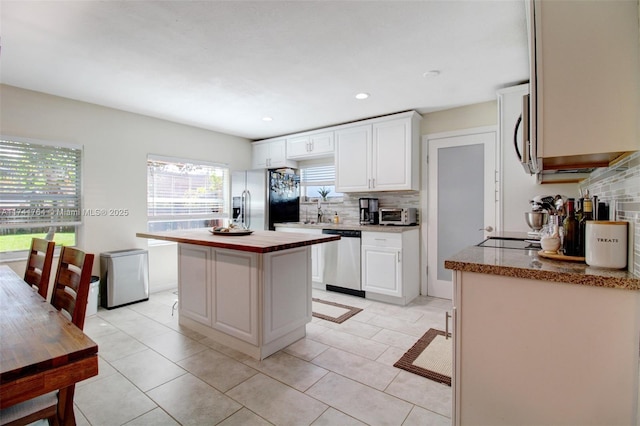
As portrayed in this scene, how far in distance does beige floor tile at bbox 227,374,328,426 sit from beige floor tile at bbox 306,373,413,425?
93mm

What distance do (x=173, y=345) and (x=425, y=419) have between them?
6.78 ft

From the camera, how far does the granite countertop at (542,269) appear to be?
1.15m

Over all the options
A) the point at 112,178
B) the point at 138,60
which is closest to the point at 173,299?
the point at 112,178

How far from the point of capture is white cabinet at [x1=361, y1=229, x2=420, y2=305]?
3.69 m

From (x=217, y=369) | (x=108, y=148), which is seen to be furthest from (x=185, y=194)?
(x=217, y=369)

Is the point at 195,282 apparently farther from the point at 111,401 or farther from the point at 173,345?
the point at 111,401

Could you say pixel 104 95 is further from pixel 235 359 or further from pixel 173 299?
pixel 235 359

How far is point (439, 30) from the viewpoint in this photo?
85.1 inches

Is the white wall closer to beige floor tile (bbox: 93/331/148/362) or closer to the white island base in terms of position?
beige floor tile (bbox: 93/331/148/362)

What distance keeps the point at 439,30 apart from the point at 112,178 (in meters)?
3.89

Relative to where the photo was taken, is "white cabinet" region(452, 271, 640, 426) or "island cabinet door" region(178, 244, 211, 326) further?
"island cabinet door" region(178, 244, 211, 326)

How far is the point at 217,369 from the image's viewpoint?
2.27 meters

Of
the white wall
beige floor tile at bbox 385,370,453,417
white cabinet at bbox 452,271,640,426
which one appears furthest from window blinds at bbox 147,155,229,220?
white cabinet at bbox 452,271,640,426

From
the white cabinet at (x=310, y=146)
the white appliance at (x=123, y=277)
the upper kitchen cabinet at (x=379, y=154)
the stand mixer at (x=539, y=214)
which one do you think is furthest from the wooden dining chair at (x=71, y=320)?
the white cabinet at (x=310, y=146)
